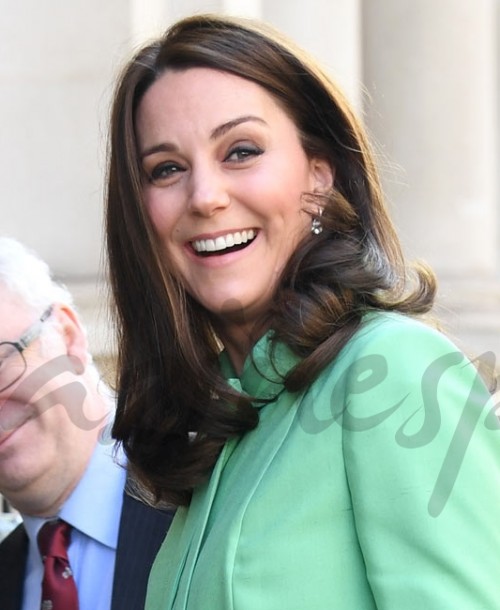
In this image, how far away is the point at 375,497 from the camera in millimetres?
1544

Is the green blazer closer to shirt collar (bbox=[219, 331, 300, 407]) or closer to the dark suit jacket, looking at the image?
shirt collar (bbox=[219, 331, 300, 407])

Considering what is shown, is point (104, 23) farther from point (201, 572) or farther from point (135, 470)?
point (201, 572)

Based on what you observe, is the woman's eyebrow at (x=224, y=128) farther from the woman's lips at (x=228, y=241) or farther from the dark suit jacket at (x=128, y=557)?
the dark suit jacket at (x=128, y=557)

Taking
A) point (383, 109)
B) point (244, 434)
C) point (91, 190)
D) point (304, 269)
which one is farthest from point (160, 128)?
point (383, 109)

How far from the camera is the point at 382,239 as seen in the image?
1.99m

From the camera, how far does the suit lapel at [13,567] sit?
2764mm

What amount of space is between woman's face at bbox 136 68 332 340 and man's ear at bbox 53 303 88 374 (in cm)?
106

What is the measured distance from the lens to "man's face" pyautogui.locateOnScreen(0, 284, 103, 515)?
9.14 ft

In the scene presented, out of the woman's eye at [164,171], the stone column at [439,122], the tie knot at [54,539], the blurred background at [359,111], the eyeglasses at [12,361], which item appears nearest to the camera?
the woman's eye at [164,171]

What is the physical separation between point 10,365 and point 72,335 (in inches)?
7.4

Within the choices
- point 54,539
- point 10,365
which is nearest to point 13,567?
point 54,539

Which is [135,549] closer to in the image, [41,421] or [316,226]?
[41,421]

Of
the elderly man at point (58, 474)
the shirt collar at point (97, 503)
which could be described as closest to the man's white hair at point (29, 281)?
the elderly man at point (58, 474)

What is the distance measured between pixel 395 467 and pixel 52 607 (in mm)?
1277
